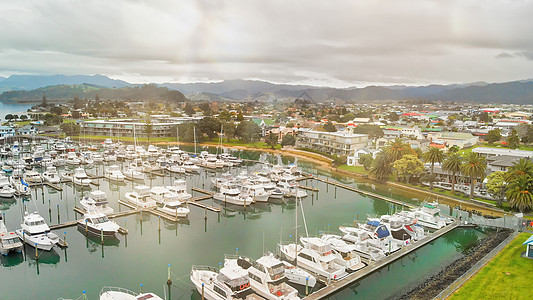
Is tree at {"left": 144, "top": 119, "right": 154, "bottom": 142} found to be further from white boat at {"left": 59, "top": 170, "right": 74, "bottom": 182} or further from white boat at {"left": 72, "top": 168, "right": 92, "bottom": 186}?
white boat at {"left": 72, "top": 168, "right": 92, "bottom": 186}

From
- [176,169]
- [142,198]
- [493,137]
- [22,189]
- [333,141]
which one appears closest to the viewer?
[142,198]

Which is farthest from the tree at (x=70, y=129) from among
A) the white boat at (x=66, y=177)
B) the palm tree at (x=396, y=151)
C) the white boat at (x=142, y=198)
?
the palm tree at (x=396, y=151)

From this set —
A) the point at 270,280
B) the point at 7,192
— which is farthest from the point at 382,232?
the point at 7,192

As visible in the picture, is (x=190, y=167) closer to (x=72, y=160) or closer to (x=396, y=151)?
(x=72, y=160)

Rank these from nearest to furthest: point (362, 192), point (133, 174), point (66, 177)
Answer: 1. point (362, 192)
2. point (66, 177)
3. point (133, 174)

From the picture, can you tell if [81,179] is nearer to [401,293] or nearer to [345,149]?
[401,293]

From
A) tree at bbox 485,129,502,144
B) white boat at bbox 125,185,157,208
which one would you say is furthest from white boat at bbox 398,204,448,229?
tree at bbox 485,129,502,144

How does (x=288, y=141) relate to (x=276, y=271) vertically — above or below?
above

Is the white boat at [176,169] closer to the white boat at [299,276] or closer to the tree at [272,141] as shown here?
the tree at [272,141]
